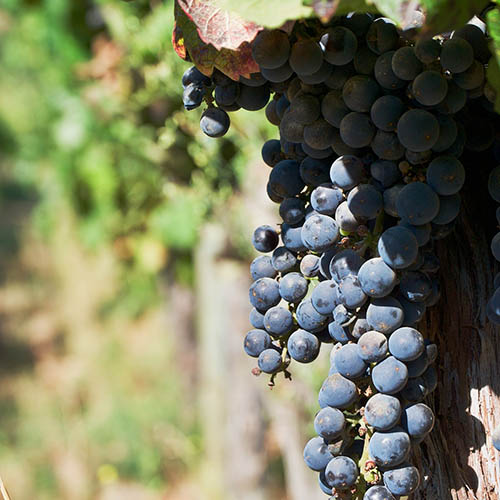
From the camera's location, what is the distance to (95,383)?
22.7 ft

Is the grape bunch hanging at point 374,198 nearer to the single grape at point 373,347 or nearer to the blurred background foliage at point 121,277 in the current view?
the single grape at point 373,347

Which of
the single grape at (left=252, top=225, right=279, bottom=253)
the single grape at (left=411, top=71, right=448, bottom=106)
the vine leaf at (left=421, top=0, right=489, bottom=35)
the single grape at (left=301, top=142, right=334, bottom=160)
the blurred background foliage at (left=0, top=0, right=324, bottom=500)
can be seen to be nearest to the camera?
the vine leaf at (left=421, top=0, right=489, bottom=35)

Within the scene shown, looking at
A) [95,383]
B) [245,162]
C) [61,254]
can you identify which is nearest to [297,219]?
[245,162]

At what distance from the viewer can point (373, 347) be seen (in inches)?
28.9

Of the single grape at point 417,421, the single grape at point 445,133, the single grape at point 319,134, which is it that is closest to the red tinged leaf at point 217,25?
the single grape at point 319,134

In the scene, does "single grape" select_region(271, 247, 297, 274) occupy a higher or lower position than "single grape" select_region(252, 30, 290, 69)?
lower

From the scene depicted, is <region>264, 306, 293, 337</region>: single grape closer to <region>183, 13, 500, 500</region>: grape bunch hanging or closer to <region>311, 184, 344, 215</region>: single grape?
<region>183, 13, 500, 500</region>: grape bunch hanging

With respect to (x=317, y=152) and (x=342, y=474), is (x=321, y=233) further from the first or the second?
(x=342, y=474)

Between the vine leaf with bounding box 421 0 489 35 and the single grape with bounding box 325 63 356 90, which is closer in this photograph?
the vine leaf with bounding box 421 0 489 35

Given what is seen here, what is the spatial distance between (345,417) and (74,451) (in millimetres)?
5324

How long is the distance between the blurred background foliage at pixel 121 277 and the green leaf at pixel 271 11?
150cm

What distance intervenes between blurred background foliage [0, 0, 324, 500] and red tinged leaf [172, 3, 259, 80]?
138 centimetres

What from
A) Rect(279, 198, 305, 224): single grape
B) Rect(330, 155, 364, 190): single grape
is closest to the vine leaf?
Rect(330, 155, 364, 190): single grape

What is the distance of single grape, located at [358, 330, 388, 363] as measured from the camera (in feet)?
2.40
